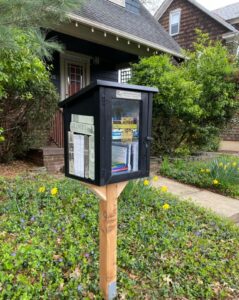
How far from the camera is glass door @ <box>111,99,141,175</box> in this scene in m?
1.58

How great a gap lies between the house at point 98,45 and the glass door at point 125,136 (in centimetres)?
338

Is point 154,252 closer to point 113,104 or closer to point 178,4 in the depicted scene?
point 113,104

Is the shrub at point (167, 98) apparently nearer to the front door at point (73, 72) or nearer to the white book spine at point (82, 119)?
the front door at point (73, 72)

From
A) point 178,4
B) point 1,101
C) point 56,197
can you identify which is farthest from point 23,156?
point 178,4

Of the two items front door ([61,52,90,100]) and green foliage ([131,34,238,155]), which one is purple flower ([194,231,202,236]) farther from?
front door ([61,52,90,100])

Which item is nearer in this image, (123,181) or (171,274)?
(123,181)

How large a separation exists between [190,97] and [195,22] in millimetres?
11796

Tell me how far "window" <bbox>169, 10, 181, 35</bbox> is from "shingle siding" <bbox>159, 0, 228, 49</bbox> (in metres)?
0.24

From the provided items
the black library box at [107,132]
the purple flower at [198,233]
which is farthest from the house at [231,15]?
the black library box at [107,132]

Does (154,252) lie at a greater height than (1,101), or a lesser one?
lesser

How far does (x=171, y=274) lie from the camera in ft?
7.18

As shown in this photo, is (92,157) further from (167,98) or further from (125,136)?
(167,98)

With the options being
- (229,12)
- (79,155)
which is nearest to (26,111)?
(79,155)

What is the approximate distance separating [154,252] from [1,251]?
1.30 metres
